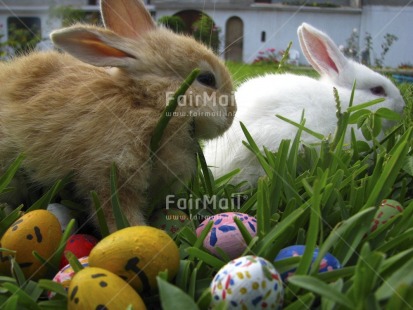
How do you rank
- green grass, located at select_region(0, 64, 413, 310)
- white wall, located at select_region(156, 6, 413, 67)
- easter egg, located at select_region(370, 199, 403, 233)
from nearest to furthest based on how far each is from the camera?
green grass, located at select_region(0, 64, 413, 310)
easter egg, located at select_region(370, 199, 403, 233)
white wall, located at select_region(156, 6, 413, 67)

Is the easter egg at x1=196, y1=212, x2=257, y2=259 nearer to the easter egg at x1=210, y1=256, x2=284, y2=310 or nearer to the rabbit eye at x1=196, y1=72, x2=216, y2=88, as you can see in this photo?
the easter egg at x1=210, y1=256, x2=284, y2=310

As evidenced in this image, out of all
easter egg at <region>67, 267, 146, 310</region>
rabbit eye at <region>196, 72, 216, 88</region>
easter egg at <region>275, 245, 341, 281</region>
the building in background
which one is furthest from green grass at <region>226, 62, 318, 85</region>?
the building in background

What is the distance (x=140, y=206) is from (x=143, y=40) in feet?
1.25

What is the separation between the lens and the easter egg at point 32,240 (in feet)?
2.54

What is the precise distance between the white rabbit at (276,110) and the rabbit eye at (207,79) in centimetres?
17

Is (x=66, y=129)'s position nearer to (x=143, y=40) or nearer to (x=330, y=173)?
(x=143, y=40)

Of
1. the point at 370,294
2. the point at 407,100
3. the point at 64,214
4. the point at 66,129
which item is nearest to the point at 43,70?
the point at 66,129

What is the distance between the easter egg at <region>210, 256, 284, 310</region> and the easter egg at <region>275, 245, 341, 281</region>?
0.19ft

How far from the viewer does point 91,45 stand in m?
1.04

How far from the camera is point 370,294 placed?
0.57 m

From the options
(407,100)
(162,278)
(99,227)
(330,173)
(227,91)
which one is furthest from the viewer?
(407,100)

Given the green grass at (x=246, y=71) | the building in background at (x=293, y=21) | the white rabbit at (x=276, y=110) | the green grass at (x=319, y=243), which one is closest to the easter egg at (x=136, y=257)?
the green grass at (x=319, y=243)

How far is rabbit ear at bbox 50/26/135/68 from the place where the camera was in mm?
1018

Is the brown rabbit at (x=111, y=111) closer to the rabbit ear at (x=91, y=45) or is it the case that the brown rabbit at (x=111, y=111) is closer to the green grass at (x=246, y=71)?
the rabbit ear at (x=91, y=45)
